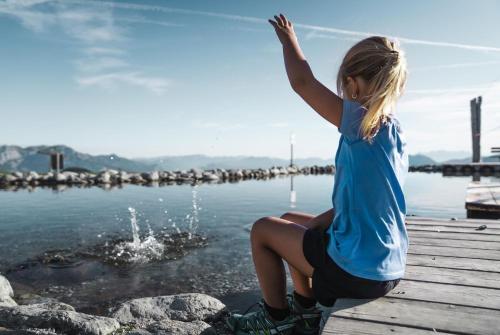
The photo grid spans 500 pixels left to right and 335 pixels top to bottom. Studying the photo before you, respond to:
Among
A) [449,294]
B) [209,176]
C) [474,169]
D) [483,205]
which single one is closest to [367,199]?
[449,294]

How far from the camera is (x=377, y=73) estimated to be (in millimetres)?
2166

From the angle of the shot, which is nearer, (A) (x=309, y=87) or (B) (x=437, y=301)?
(A) (x=309, y=87)

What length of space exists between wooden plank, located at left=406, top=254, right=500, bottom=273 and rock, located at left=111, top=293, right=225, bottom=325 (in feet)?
6.82

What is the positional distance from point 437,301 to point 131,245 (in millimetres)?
6624

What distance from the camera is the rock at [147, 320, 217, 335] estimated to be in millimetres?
3211

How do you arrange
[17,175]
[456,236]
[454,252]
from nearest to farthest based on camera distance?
1. [454,252]
2. [456,236]
3. [17,175]

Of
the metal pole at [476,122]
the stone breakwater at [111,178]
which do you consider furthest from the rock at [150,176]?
the metal pole at [476,122]

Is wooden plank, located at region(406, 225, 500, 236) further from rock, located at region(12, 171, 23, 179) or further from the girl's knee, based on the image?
rock, located at region(12, 171, 23, 179)

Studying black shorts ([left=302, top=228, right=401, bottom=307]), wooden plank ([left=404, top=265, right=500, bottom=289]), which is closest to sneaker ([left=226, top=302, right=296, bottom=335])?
black shorts ([left=302, top=228, right=401, bottom=307])

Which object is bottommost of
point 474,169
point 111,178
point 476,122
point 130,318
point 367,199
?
point 130,318

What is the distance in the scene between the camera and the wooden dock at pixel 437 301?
210 centimetres

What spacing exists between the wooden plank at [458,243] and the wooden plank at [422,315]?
1829 millimetres

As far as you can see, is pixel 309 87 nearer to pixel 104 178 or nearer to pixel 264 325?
pixel 264 325

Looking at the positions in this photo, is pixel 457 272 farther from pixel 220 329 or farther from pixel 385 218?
pixel 220 329
